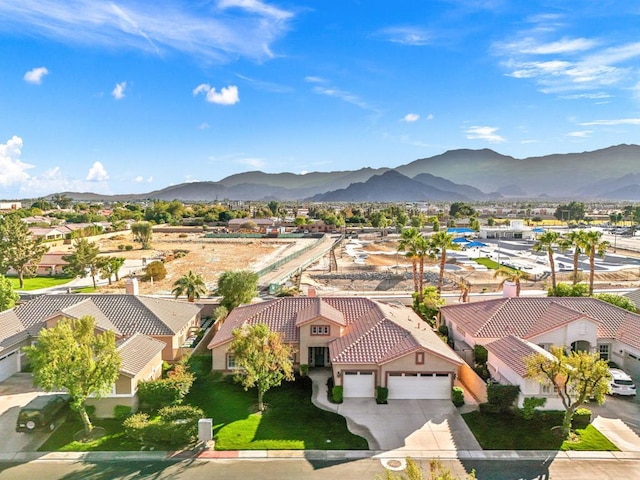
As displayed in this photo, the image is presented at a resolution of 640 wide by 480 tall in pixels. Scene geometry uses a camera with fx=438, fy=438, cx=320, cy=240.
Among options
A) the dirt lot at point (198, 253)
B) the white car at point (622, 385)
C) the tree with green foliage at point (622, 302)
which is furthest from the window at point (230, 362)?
the dirt lot at point (198, 253)

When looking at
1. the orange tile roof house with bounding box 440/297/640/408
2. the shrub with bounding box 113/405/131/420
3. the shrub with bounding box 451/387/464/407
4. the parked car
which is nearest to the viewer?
the parked car

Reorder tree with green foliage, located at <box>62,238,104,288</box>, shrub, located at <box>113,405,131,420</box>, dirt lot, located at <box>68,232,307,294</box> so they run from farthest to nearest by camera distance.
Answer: dirt lot, located at <box>68,232,307,294</box> → tree with green foliage, located at <box>62,238,104,288</box> → shrub, located at <box>113,405,131,420</box>

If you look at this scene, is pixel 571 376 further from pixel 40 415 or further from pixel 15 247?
pixel 15 247

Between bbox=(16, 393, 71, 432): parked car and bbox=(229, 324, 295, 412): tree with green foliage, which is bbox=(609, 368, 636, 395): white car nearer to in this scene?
bbox=(229, 324, 295, 412): tree with green foliage

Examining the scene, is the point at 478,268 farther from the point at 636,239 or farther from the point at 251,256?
the point at 636,239

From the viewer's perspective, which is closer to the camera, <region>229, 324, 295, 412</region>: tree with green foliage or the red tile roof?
<region>229, 324, 295, 412</region>: tree with green foliage

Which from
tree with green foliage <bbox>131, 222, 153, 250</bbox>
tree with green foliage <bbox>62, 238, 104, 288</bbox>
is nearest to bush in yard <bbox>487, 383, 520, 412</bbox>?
tree with green foliage <bbox>62, 238, 104, 288</bbox>
